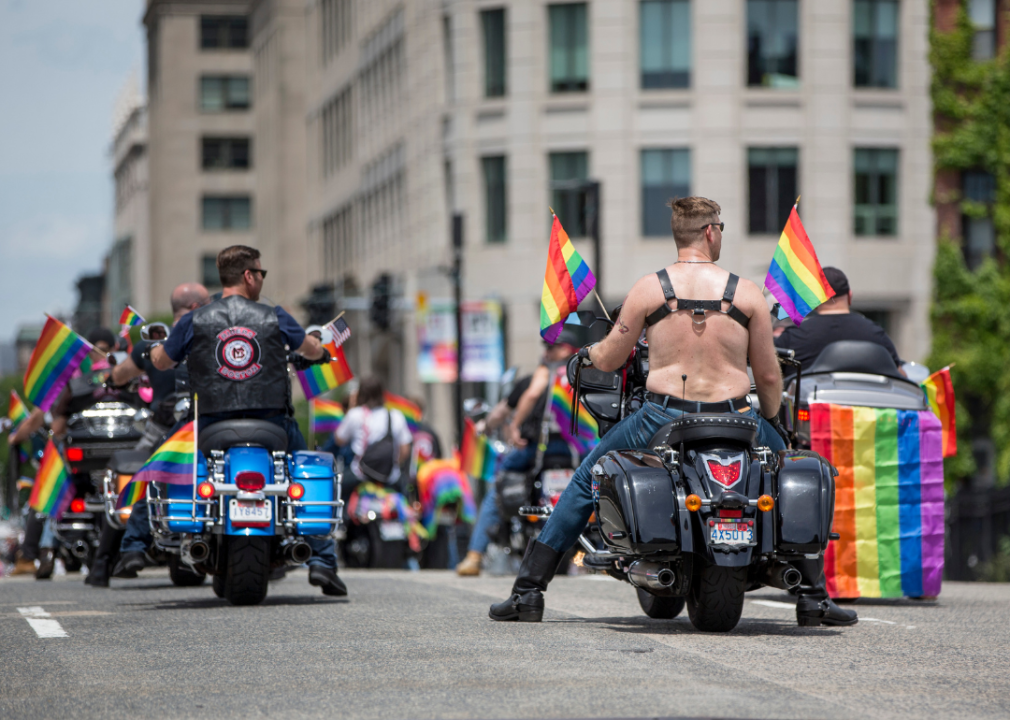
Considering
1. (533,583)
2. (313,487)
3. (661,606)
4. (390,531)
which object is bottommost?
(390,531)

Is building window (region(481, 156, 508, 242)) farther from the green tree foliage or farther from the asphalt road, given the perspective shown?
the asphalt road

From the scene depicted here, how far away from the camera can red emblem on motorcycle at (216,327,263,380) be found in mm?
9734

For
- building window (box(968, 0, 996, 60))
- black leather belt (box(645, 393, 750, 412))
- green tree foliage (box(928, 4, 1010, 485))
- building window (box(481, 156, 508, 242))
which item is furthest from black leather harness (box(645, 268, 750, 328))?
building window (box(968, 0, 996, 60))

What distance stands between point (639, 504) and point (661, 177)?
37026 millimetres

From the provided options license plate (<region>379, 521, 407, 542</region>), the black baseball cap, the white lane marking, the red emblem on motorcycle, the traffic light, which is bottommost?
license plate (<region>379, 521, 407, 542</region>)

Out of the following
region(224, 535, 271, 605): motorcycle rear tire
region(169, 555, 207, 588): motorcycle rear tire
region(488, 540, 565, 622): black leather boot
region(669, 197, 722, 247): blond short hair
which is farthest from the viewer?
region(169, 555, 207, 588): motorcycle rear tire

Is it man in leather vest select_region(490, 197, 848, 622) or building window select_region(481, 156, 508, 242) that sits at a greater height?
building window select_region(481, 156, 508, 242)

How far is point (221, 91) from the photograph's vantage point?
109m

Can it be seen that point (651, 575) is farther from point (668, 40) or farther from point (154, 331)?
point (668, 40)

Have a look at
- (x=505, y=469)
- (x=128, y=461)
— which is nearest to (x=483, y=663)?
(x=128, y=461)

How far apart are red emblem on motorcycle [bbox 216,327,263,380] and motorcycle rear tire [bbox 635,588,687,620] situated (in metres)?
2.52

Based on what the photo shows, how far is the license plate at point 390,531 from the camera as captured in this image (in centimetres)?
1781

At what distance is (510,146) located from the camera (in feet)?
148

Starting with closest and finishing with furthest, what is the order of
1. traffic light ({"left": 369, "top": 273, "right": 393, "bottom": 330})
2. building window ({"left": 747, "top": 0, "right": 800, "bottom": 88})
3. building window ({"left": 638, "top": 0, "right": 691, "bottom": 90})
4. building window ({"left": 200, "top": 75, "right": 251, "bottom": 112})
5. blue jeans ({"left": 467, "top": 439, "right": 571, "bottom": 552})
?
blue jeans ({"left": 467, "top": 439, "right": 571, "bottom": 552}) < traffic light ({"left": 369, "top": 273, "right": 393, "bottom": 330}) < building window ({"left": 747, "top": 0, "right": 800, "bottom": 88}) < building window ({"left": 638, "top": 0, "right": 691, "bottom": 90}) < building window ({"left": 200, "top": 75, "right": 251, "bottom": 112})
